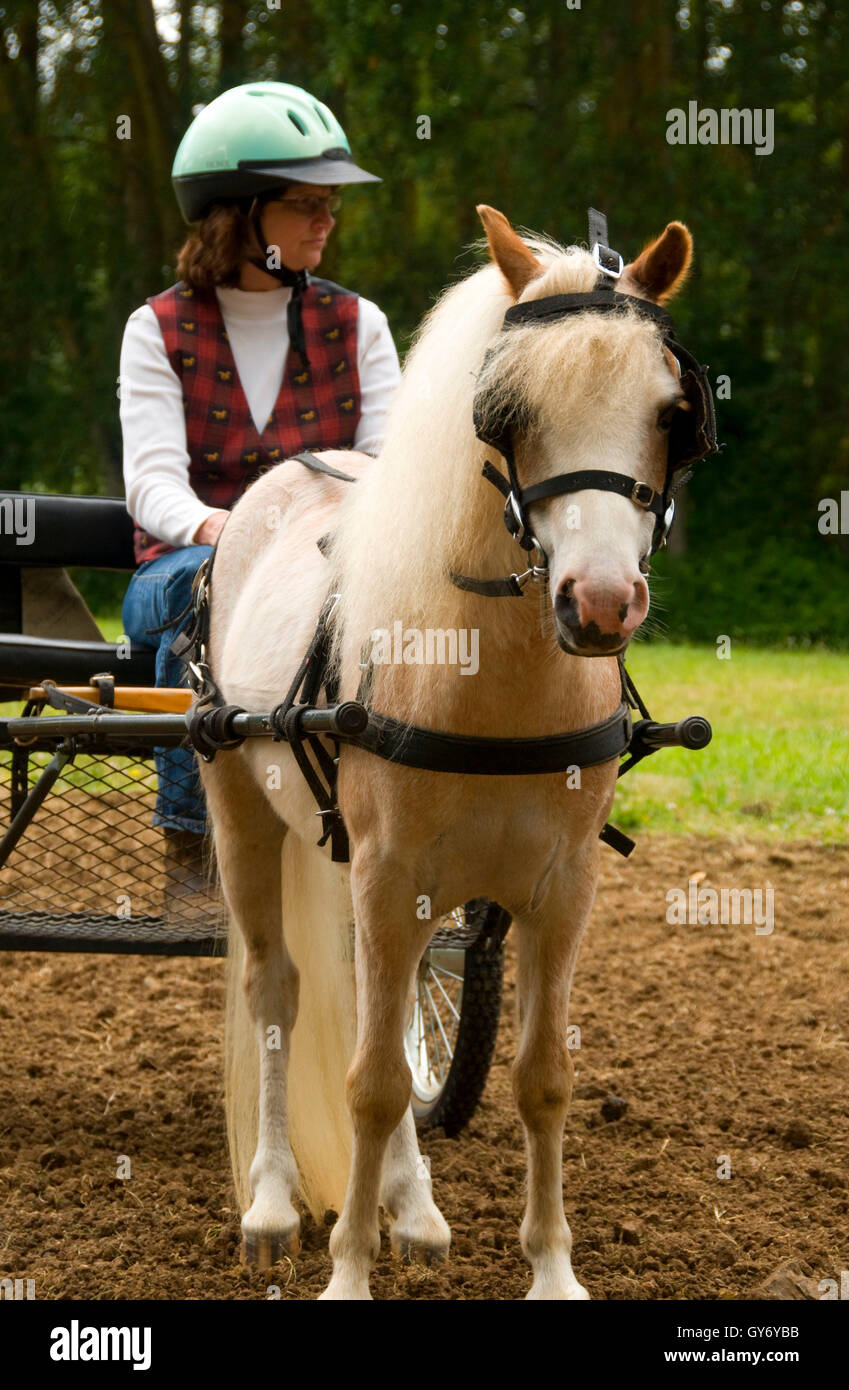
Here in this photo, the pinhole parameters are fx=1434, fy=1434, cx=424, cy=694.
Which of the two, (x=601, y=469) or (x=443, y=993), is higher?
(x=601, y=469)

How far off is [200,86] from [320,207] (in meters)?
14.4

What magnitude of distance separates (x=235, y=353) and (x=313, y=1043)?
5.92 ft

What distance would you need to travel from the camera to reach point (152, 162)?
1645cm

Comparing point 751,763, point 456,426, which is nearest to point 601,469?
point 456,426

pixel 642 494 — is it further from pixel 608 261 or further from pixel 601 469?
pixel 608 261

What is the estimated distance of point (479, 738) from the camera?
2.36 meters

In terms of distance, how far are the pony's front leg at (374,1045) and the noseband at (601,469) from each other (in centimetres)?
61

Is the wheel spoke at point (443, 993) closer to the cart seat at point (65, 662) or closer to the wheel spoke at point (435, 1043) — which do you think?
the wheel spoke at point (435, 1043)

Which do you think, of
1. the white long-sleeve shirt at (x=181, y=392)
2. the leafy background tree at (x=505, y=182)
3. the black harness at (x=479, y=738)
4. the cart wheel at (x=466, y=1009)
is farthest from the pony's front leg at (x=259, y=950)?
the leafy background tree at (x=505, y=182)

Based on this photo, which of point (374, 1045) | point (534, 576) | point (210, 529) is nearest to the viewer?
point (534, 576)

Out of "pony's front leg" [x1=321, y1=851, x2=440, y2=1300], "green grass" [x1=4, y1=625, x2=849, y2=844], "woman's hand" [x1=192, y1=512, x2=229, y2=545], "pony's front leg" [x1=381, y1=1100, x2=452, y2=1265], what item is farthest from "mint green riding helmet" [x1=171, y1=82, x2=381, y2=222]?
"green grass" [x1=4, y1=625, x2=849, y2=844]

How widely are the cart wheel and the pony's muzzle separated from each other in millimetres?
1533

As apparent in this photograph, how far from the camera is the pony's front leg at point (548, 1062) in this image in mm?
2545

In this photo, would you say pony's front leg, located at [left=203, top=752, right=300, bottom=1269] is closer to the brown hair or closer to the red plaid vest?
the red plaid vest
